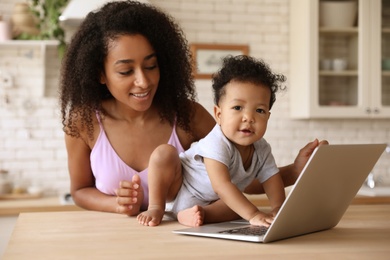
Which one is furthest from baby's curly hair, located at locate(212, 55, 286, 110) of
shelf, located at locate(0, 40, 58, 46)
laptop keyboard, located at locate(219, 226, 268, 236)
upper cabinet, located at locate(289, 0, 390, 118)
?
upper cabinet, located at locate(289, 0, 390, 118)

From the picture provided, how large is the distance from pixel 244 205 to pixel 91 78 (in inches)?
30.5

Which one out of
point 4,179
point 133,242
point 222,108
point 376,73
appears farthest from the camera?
point 376,73

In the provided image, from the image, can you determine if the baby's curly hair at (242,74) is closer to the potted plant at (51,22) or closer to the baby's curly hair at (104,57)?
the baby's curly hair at (104,57)

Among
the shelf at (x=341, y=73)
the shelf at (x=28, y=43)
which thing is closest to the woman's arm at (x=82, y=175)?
the shelf at (x=28, y=43)

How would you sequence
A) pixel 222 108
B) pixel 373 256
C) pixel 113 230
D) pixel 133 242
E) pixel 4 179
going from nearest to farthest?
pixel 373 256 < pixel 133 242 < pixel 113 230 < pixel 222 108 < pixel 4 179

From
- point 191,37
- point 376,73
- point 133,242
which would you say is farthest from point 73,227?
point 376,73

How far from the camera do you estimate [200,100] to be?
4539 mm

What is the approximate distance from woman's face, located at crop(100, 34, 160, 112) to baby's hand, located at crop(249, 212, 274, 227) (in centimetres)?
60

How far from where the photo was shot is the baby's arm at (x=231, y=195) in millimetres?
1401

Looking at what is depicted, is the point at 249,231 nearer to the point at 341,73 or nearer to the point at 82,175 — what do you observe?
the point at 82,175

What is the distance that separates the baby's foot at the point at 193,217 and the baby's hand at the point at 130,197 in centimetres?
19

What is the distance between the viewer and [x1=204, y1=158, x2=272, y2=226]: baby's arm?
1.40 m

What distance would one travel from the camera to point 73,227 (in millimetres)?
1411

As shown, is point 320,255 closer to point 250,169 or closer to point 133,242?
point 133,242
